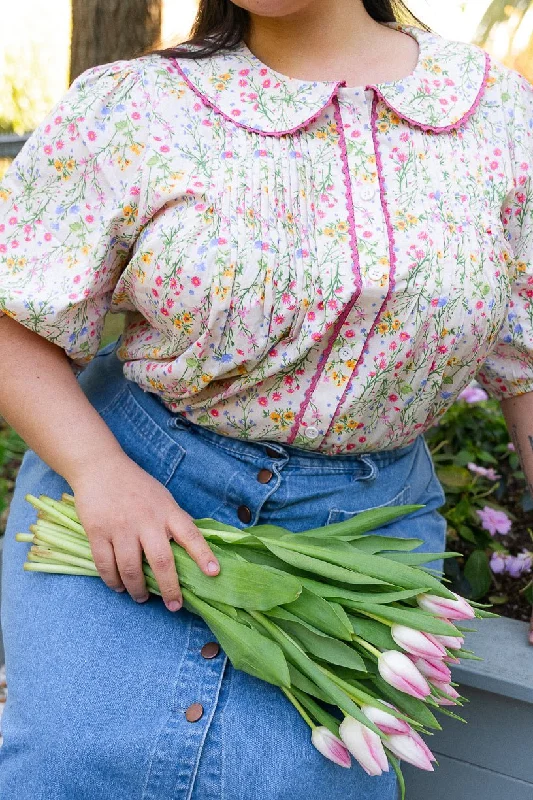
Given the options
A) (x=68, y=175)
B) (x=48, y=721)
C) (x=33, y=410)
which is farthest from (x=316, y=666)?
(x=68, y=175)

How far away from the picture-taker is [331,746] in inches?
49.1

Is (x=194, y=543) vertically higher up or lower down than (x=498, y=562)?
higher up

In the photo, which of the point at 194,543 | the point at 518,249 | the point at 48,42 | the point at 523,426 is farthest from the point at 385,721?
the point at 48,42

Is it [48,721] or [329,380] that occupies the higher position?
[329,380]

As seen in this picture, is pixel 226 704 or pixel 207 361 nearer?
pixel 226 704

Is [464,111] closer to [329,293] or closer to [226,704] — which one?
[329,293]

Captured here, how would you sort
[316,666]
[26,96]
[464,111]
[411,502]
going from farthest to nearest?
[26,96], [411,502], [464,111], [316,666]

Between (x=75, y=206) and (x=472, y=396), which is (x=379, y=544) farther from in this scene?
(x=472, y=396)

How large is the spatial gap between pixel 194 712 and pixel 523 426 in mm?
839

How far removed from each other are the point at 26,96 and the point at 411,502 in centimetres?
397

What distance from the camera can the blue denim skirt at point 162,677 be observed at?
1.25 m

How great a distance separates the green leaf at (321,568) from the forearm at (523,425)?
57 centimetres

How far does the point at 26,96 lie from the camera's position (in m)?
4.89

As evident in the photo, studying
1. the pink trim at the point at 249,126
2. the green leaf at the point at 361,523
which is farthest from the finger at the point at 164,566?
the pink trim at the point at 249,126
